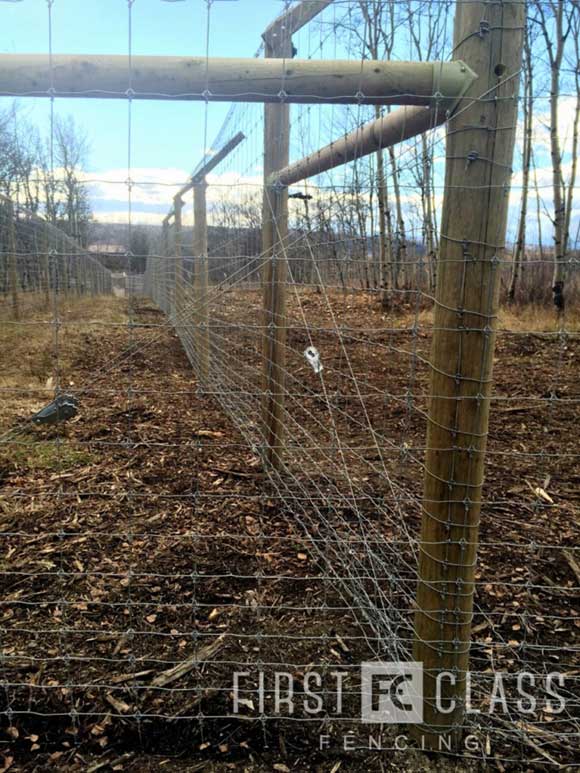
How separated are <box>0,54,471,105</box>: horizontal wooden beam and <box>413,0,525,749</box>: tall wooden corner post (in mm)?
157

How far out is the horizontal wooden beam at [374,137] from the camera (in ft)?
5.69

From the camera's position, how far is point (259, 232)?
3.92 metres

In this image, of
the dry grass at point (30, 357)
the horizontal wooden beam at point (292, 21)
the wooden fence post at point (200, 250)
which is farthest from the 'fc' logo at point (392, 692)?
the wooden fence post at point (200, 250)

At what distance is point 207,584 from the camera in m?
2.60

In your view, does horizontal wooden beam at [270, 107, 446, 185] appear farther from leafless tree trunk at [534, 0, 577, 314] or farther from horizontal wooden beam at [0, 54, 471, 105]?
leafless tree trunk at [534, 0, 577, 314]

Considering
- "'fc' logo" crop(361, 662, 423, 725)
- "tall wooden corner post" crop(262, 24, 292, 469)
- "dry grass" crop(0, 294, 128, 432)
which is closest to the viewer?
"'fc' logo" crop(361, 662, 423, 725)

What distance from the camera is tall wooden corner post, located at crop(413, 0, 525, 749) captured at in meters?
1.53

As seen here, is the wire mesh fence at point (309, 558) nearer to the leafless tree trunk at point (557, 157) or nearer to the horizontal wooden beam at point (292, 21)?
the horizontal wooden beam at point (292, 21)

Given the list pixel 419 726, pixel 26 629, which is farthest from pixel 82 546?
pixel 419 726

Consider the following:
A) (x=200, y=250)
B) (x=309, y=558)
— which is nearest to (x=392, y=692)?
(x=309, y=558)

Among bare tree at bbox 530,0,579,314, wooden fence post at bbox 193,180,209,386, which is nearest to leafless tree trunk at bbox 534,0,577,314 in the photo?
bare tree at bbox 530,0,579,314

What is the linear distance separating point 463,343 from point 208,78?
1.03 meters

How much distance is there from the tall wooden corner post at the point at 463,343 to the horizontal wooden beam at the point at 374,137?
170mm

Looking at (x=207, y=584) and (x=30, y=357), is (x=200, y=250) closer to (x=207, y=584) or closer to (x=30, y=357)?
(x=30, y=357)
